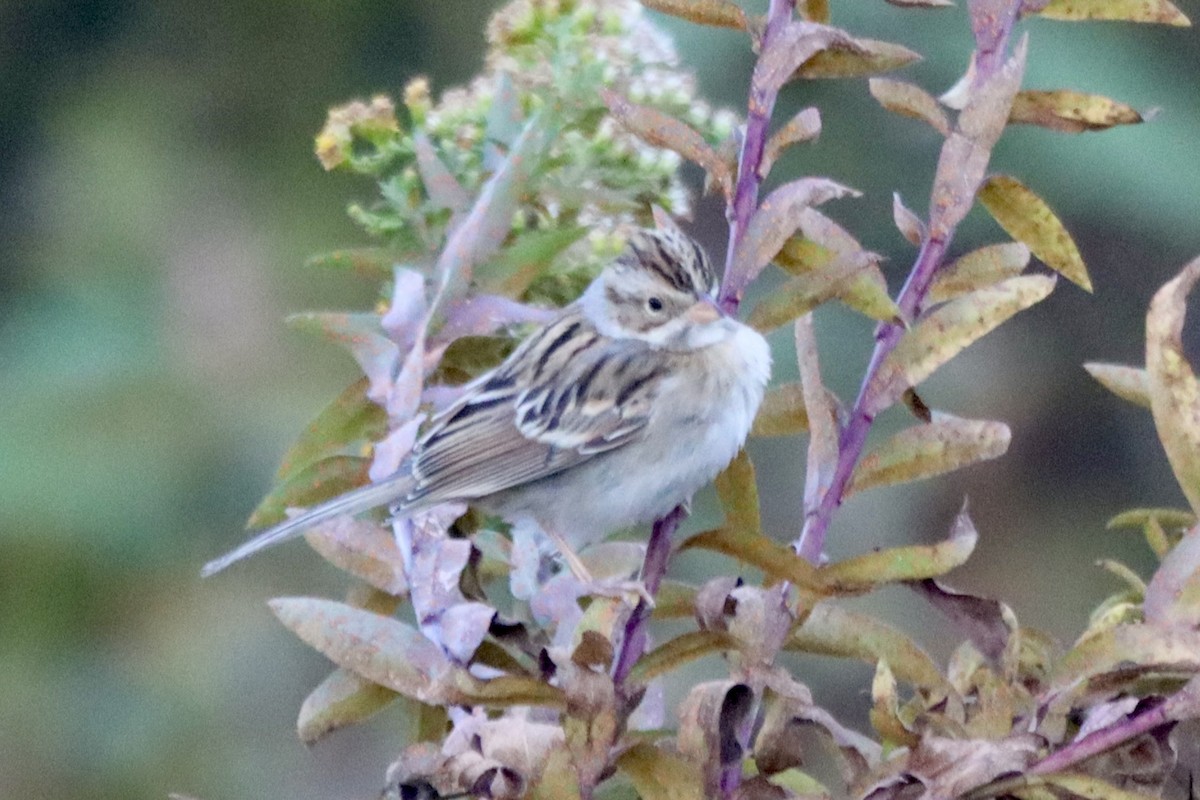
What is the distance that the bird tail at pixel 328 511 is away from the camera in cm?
174

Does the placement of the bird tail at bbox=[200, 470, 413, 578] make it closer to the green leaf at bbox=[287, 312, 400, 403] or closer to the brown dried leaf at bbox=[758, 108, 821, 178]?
the green leaf at bbox=[287, 312, 400, 403]

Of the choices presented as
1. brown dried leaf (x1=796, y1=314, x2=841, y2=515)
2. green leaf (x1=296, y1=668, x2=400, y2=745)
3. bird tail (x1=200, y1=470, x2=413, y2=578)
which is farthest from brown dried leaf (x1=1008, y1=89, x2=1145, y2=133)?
bird tail (x1=200, y1=470, x2=413, y2=578)

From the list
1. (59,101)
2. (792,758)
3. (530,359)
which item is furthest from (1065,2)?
(59,101)

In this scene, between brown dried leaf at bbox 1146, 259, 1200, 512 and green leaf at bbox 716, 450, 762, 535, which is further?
green leaf at bbox 716, 450, 762, 535

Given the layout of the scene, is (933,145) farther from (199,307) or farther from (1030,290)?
(1030,290)

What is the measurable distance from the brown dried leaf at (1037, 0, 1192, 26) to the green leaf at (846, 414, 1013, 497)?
0.30 m

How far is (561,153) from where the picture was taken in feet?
4.89

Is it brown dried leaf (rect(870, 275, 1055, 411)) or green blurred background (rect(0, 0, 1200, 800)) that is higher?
brown dried leaf (rect(870, 275, 1055, 411))

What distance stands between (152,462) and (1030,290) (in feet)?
8.43

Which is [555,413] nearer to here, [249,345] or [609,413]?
[609,413]

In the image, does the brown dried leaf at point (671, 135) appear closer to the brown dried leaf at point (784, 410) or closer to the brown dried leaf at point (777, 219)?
the brown dried leaf at point (777, 219)

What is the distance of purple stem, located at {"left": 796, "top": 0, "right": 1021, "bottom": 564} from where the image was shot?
1.20 meters

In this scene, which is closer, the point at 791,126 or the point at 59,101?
the point at 791,126

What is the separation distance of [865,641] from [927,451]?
0.46ft
